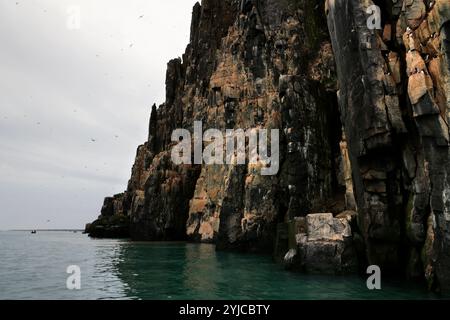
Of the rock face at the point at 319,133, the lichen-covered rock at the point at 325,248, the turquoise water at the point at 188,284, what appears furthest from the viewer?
the lichen-covered rock at the point at 325,248

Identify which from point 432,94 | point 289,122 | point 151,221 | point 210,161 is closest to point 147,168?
point 151,221

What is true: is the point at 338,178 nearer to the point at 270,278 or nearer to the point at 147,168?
the point at 270,278

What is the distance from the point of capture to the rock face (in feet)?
61.4

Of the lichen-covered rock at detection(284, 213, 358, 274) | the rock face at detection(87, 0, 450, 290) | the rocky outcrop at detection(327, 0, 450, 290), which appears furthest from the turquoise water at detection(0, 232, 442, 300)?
the rocky outcrop at detection(327, 0, 450, 290)

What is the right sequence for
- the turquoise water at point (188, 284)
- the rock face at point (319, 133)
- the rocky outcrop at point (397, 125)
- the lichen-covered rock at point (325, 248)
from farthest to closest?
the lichen-covered rock at point (325, 248), the rock face at point (319, 133), the turquoise water at point (188, 284), the rocky outcrop at point (397, 125)

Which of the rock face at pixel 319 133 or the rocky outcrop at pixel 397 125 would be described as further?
the rock face at pixel 319 133

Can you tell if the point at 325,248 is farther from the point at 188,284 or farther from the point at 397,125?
the point at 188,284

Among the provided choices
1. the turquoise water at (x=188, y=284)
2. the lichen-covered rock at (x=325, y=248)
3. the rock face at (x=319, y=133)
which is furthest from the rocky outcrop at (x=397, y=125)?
the turquoise water at (x=188, y=284)

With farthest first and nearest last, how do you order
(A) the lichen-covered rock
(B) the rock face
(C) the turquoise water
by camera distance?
1. (A) the lichen-covered rock
2. (B) the rock face
3. (C) the turquoise water

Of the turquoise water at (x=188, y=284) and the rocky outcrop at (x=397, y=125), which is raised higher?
the rocky outcrop at (x=397, y=125)

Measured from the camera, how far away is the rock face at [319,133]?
18.7 m

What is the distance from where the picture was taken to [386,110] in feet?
72.1

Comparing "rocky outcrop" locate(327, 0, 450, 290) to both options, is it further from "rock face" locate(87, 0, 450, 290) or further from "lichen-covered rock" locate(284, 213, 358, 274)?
"lichen-covered rock" locate(284, 213, 358, 274)

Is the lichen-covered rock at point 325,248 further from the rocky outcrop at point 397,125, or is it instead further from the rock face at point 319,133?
the rocky outcrop at point 397,125
